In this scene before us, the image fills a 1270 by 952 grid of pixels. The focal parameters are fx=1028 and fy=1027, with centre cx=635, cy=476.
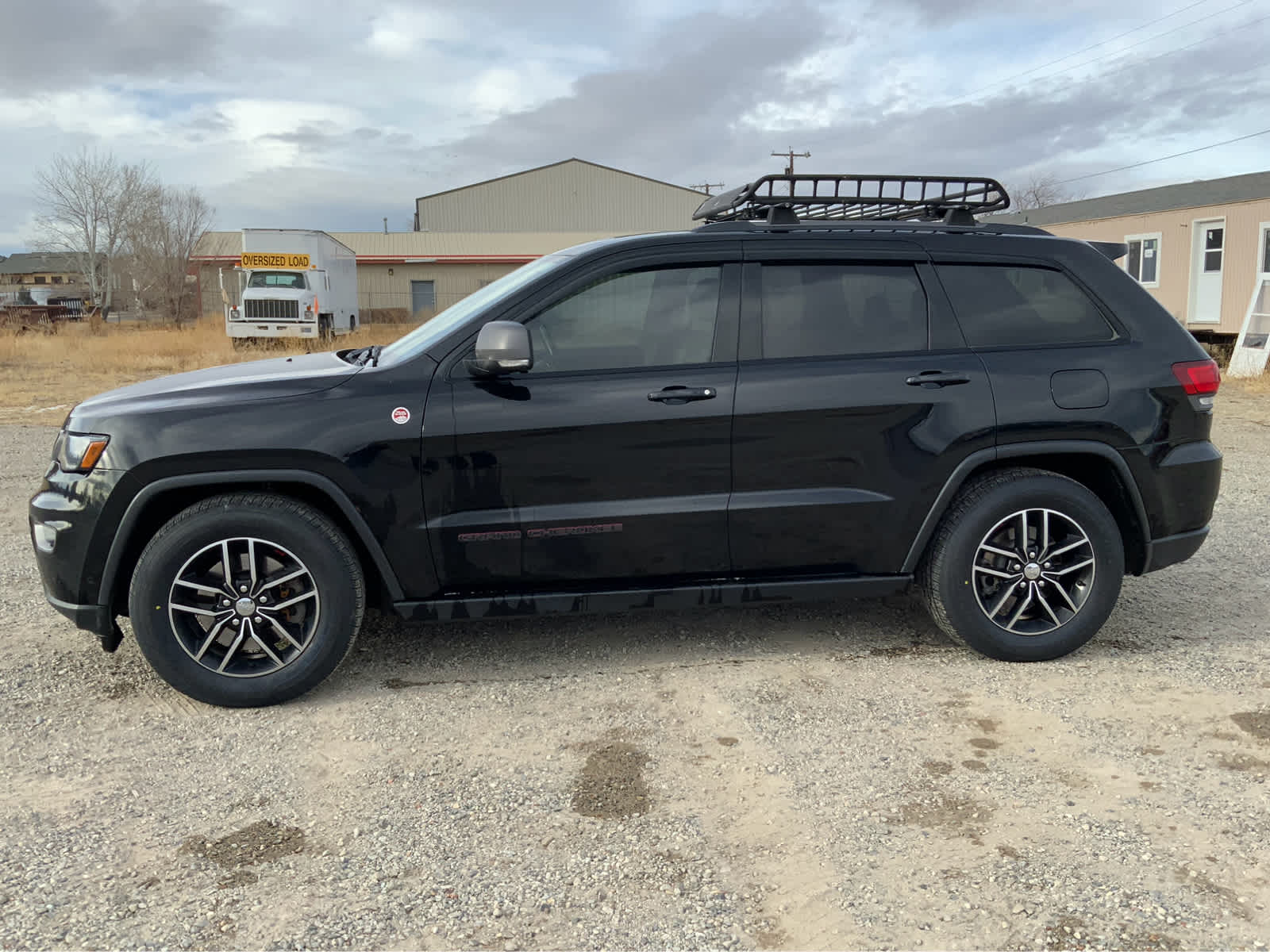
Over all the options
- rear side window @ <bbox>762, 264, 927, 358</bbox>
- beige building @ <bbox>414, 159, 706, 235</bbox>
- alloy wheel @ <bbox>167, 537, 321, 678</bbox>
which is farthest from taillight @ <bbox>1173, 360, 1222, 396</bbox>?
beige building @ <bbox>414, 159, 706, 235</bbox>

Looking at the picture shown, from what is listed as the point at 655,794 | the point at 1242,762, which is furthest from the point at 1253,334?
the point at 655,794

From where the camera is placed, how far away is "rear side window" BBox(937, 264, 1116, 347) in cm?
429

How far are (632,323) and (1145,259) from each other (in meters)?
20.0

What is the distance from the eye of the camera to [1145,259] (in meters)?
20.8

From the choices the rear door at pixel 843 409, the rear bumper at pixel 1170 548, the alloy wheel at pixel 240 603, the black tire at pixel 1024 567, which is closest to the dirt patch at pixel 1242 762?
the black tire at pixel 1024 567

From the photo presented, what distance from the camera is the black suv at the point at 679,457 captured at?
3.79 metres

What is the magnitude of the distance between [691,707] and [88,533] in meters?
2.30

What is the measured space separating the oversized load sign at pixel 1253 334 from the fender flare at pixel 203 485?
1688 cm

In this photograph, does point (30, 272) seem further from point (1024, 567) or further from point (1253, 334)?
point (1024, 567)

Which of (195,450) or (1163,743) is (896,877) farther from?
(195,450)

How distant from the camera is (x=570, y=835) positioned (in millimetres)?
2967

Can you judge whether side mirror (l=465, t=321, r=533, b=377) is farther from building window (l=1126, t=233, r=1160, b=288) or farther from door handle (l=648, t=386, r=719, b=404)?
building window (l=1126, t=233, r=1160, b=288)

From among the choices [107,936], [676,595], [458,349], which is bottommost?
[107,936]

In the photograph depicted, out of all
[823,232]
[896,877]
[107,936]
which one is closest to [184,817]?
[107,936]
